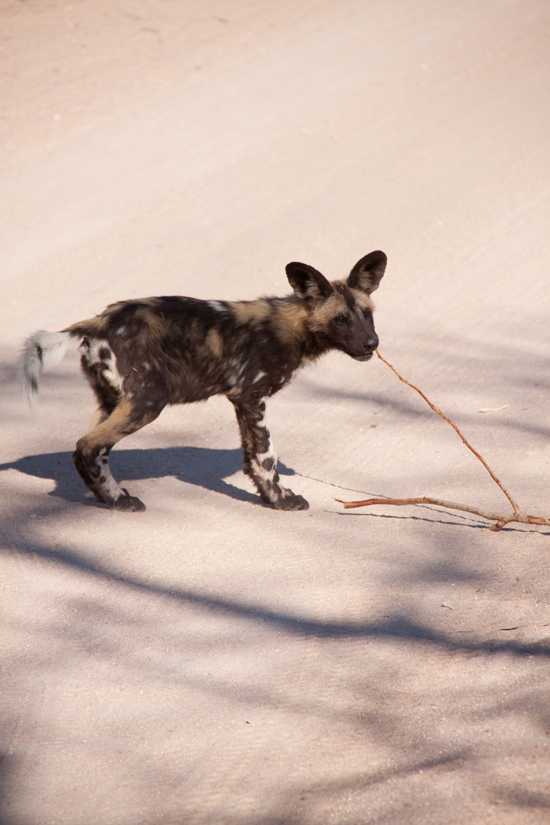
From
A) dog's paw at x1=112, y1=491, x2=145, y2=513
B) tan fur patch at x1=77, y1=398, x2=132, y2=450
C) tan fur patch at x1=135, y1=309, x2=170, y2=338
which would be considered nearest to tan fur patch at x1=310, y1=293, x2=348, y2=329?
tan fur patch at x1=135, y1=309, x2=170, y2=338

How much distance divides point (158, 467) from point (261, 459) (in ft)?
2.35

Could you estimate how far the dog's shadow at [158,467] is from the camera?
605cm

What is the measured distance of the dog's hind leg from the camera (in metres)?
5.52

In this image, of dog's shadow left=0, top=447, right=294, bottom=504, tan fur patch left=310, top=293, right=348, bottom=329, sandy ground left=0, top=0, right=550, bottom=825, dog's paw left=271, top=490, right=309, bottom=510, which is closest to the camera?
sandy ground left=0, top=0, right=550, bottom=825

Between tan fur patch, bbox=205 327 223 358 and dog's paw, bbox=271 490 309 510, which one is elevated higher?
tan fur patch, bbox=205 327 223 358

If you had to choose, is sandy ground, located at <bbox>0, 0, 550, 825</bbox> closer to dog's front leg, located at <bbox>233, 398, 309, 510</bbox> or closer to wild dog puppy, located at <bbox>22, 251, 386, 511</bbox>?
dog's front leg, located at <bbox>233, 398, 309, 510</bbox>

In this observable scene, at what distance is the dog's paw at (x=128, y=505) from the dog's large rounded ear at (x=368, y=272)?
1.50 meters

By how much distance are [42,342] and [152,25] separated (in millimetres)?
9981

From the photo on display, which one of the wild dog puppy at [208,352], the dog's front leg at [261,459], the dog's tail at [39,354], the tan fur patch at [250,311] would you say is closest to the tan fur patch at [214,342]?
the wild dog puppy at [208,352]

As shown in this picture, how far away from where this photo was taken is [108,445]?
5.56 meters

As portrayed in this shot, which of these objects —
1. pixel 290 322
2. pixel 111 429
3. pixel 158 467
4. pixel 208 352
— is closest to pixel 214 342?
pixel 208 352

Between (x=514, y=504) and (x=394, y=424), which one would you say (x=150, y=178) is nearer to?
(x=394, y=424)

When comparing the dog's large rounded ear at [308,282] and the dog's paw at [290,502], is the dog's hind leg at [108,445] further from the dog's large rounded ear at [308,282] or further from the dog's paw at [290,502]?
the dog's large rounded ear at [308,282]

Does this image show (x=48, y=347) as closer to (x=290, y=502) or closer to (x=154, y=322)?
(x=154, y=322)
